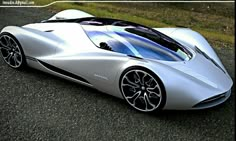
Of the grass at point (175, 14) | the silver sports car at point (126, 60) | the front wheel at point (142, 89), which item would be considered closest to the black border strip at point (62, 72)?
the silver sports car at point (126, 60)

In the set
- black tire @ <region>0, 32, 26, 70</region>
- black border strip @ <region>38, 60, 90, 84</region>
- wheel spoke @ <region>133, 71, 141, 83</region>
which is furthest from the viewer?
black tire @ <region>0, 32, 26, 70</region>

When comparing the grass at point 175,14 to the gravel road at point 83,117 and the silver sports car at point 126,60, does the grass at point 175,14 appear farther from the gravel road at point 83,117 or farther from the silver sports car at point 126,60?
the gravel road at point 83,117

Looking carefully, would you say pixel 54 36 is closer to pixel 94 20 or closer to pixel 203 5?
pixel 94 20

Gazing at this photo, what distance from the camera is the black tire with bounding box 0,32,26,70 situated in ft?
15.4

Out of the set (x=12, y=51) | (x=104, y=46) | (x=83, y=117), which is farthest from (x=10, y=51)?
(x=83, y=117)

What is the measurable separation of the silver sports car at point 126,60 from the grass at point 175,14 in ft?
10.2

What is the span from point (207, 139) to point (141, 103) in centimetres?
83

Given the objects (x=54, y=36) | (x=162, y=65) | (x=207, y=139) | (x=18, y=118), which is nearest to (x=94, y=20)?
(x=54, y=36)

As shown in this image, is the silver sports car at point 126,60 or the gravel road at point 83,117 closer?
the gravel road at point 83,117

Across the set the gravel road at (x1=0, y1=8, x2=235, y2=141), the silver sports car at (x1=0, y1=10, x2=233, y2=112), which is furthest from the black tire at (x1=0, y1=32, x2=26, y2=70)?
the gravel road at (x1=0, y1=8, x2=235, y2=141)

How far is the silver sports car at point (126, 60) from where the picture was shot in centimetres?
384

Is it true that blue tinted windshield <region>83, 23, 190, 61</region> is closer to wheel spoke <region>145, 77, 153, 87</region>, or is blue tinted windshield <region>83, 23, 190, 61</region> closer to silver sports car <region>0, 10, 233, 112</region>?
silver sports car <region>0, 10, 233, 112</region>

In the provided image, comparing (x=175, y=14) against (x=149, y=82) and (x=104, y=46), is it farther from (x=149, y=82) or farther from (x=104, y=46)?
(x=149, y=82)

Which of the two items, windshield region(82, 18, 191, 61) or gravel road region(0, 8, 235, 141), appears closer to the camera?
gravel road region(0, 8, 235, 141)
